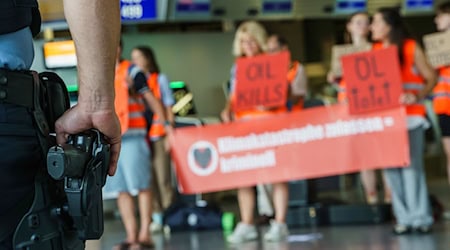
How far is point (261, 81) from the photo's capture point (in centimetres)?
878

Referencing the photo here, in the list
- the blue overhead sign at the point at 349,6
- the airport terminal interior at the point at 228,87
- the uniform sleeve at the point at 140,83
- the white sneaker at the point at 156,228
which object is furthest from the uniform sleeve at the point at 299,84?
the blue overhead sign at the point at 349,6

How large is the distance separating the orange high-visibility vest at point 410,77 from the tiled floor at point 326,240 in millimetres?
1020

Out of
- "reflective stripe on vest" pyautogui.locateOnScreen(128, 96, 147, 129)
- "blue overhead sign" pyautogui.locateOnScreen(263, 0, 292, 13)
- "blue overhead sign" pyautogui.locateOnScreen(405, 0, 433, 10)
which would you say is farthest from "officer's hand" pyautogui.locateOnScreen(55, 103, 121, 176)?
"blue overhead sign" pyautogui.locateOnScreen(405, 0, 433, 10)

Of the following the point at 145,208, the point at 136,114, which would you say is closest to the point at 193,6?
the point at 136,114

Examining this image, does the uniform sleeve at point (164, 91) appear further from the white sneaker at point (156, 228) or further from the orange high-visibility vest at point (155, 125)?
the white sneaker at point (156, 228)

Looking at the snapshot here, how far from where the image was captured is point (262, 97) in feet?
28.6

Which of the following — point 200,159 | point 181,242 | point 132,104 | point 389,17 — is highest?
point 389,17

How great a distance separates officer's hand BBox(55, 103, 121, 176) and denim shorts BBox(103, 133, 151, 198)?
537 centimetres

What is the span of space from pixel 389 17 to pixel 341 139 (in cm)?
124

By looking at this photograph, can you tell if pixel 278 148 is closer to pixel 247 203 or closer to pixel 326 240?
pixel 247 203

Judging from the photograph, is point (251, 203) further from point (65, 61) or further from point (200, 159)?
point (65, 61)

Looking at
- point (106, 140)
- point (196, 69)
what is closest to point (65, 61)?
point (196, 69)

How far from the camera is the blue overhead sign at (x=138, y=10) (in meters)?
12.0

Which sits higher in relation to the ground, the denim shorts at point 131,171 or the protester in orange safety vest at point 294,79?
the protester in orange safety vest at point 294,79
